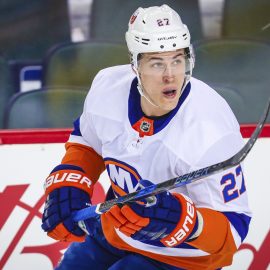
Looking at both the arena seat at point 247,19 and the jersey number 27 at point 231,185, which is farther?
the arena seat at point 247,19

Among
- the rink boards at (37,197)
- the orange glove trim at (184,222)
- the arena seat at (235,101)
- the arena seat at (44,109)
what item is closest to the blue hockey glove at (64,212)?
the orange glove trim at (184,222)

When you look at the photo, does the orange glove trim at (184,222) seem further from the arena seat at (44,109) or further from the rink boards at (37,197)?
the arena seat at (44,109)

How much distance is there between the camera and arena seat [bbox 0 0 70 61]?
10.4 feet

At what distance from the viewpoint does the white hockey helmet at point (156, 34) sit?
214 cm

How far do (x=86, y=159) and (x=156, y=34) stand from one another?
460mm

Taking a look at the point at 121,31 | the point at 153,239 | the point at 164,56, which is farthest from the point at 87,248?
the point at 121,31

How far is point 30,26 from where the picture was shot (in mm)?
3184

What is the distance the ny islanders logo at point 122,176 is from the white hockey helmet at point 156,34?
25 cm

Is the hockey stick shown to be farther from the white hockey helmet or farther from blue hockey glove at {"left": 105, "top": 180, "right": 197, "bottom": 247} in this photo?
the white hockey helmet

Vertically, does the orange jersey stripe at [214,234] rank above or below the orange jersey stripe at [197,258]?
above

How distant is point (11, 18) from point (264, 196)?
1028 millimetres

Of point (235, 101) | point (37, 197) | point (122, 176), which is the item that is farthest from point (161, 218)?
point (235, 101)

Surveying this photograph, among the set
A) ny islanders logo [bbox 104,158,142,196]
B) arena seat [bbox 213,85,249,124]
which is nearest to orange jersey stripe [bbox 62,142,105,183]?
ny islanders logo [bbox 104,158,142,196]

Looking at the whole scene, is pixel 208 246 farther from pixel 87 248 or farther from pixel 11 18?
pixel 11 18
